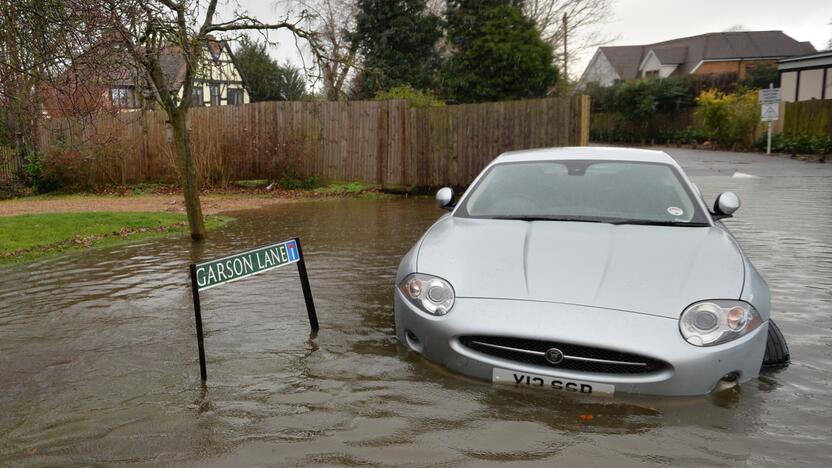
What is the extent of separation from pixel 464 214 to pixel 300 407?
2079 mm

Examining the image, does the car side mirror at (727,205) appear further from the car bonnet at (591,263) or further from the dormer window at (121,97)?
the dormer window at (121,97)

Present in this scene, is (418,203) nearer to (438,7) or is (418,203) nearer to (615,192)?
(615,192)

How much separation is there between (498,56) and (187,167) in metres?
19.3

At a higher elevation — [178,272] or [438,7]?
[438,7]

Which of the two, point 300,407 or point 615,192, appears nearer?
point 300,407

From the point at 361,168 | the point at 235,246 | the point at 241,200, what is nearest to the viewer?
the point at 235,246

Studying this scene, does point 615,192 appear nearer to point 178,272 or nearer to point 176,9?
point 178,272

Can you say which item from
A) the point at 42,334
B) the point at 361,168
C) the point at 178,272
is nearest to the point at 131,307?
the point at 42,334

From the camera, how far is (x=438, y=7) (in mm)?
36531

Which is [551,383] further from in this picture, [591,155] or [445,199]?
[591,155]

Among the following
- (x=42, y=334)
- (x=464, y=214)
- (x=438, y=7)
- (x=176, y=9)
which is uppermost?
(x=438, y=7)

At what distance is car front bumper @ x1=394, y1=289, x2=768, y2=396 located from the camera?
3521 mm

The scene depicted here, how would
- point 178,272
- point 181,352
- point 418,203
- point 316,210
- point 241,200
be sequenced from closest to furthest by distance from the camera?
point 181,352, point 178,272, point 316,210, point 418,203, point 241,200

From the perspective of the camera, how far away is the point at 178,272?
780 centimetres
